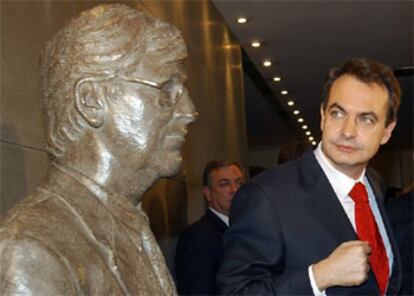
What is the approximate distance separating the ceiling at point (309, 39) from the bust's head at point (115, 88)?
20.3ft

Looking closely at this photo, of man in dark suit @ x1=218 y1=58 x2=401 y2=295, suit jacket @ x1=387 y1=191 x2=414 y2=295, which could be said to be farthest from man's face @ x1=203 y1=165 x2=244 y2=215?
man in dark suit @ x1=218 y1=58 x2=401 y2=295

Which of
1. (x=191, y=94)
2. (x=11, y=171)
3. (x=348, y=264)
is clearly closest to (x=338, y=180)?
(x=348, y=264)

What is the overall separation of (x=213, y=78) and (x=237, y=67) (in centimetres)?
182

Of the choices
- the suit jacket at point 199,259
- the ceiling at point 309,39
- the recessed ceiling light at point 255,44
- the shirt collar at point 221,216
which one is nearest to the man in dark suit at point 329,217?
the suit jacket at point 199,259

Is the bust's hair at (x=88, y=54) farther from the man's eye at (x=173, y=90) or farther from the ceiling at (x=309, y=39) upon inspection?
the ceiling at (x=309, y=39)

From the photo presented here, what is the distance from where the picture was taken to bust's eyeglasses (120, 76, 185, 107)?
120cm

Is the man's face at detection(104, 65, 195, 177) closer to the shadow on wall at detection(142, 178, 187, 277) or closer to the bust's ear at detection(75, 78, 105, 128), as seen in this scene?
the bust's ear at detection(75, 78, 105, 128)

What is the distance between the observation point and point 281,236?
7.29 feet

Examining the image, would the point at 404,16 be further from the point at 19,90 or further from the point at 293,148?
the point at 19,90

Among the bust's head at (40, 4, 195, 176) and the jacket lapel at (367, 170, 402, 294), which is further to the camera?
the jacket lapel at (367, 170, 402, 294)

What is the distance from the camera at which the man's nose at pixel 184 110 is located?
48.6 inches

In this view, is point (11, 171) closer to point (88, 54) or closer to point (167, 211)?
point (88, 54)

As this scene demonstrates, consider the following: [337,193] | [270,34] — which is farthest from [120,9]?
[270,34]

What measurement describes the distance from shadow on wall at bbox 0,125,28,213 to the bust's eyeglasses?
115cm
